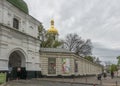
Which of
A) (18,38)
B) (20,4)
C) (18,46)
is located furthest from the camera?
(20,4)

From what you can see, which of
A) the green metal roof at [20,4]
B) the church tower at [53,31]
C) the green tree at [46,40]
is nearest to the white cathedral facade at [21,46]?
the green metal roof at [20,4]

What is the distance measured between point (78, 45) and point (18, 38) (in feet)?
144

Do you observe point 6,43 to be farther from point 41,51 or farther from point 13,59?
point 41,51

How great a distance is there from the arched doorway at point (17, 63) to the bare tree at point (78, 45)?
40.5 metres

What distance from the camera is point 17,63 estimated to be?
36.0 meters

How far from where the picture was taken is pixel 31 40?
37.2 metres

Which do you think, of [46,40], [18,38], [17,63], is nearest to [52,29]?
[46,40]

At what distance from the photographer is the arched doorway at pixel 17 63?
112 feet

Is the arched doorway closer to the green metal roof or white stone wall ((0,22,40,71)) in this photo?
white stone wall ((0,22,40,71))

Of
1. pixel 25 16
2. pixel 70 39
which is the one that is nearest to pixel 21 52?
pixel 25 16

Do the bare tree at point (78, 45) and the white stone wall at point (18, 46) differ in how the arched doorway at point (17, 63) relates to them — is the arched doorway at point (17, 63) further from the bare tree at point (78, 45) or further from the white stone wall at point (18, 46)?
the bare tree at point (78, 45)

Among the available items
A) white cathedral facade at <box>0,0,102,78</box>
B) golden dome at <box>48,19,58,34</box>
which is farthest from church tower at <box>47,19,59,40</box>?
white cathedral facade at <box>0,0,102,78</box>

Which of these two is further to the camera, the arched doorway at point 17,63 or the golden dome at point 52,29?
the golden dome at point 52,29

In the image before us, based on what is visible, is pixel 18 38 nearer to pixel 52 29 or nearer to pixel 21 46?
pixel 21 46
